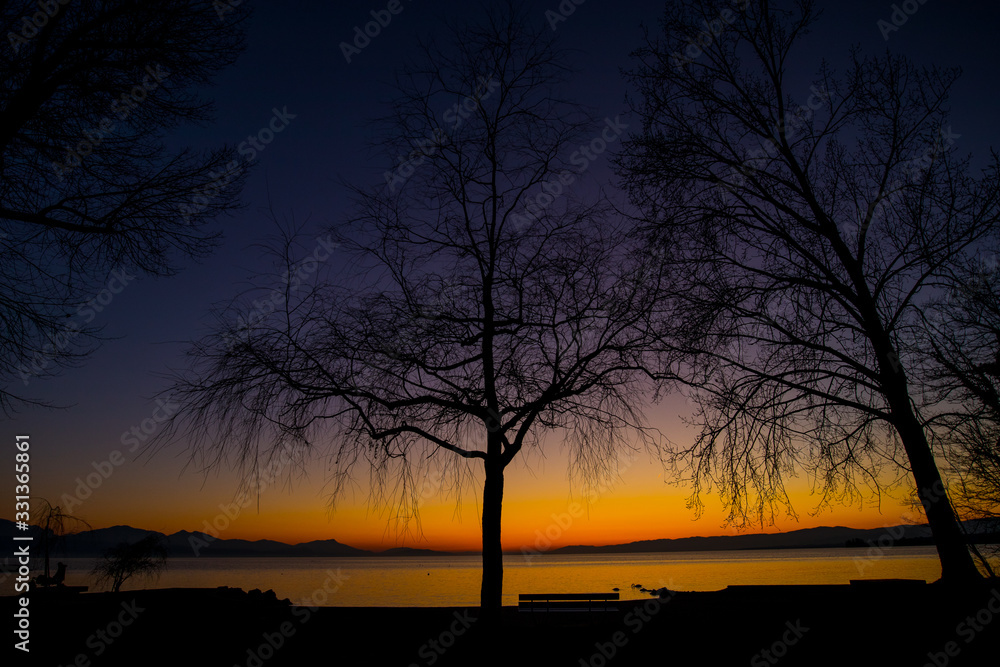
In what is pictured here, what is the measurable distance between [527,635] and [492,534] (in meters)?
1.61

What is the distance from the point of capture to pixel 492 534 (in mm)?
8797

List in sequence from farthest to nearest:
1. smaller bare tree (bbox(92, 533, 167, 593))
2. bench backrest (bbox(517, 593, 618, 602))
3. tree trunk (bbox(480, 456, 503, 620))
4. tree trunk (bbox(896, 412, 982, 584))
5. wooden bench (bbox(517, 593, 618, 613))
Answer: smaller bare tree (bbox(92, 533, 167, 593))
bench backrest (bbox(517, 593, 618, 602))
wooden bench (bbox(517, 593, 618, 613))
tree trunk (bbox(480, 456, 503, 620))
tree trunk (bbox(896, 412, 982, 584))

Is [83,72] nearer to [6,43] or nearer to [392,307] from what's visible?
[6,43]

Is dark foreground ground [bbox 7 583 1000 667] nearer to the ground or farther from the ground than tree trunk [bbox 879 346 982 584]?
nearer to the ground

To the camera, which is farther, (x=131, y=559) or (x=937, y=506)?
(x=131, y=559)

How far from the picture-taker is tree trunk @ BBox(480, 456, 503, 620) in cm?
854

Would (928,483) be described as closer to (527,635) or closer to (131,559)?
(527,635)

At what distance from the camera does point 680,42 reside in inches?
399

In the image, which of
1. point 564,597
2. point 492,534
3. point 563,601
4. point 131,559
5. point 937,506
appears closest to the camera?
point 937,506

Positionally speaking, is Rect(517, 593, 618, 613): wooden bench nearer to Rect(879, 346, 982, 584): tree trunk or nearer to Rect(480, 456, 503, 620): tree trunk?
Rect(480, 456, 503, 620): tree trunk

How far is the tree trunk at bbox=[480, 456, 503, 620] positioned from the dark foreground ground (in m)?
0.46

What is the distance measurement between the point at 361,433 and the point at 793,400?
19.5ft

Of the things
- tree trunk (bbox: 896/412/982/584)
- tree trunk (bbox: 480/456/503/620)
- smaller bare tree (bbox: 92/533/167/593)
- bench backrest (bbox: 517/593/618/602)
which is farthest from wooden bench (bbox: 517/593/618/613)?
smaller bare tree (bbox: 92/533/167/593)

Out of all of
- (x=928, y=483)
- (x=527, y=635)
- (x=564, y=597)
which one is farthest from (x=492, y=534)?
(x=564, y=597)
